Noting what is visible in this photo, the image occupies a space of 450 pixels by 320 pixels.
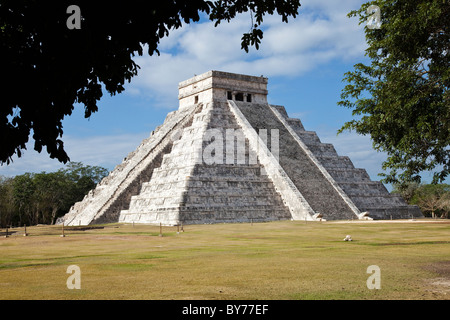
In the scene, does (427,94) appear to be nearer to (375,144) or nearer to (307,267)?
(375,144)

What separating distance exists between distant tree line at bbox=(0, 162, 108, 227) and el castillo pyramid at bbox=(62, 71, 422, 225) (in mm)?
9936

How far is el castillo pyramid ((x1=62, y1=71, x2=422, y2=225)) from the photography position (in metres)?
27.2

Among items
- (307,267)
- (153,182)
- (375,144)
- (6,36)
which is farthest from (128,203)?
(6,36)

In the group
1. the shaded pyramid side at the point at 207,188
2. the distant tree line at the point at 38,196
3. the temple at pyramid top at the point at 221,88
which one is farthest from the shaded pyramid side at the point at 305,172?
the distant tree line at the point at 38,196

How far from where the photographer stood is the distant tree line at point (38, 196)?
141 feet

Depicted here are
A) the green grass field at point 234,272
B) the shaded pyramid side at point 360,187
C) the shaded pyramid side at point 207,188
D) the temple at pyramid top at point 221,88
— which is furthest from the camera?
the temple at pyramid top at point 221,88

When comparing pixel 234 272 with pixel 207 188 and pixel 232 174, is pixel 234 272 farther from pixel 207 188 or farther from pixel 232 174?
pixel 232 174

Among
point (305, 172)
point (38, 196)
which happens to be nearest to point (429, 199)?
point (305, 172)

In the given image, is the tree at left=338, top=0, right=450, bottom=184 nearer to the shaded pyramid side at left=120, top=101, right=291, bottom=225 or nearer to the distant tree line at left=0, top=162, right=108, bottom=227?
the shaded pyramid side at left=120, top=101, right=291, bottom=225

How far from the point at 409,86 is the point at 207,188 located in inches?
610

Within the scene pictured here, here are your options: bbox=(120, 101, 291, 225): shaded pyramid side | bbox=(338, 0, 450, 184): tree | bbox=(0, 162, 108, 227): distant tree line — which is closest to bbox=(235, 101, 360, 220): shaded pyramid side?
bbox=(120, 101, 291, 225): shaded pyramid side

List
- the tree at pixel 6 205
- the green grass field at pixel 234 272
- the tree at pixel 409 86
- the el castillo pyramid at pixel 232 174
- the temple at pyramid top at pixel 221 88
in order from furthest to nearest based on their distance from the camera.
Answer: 1. the tree at pixel 6 205
2. the temple at pyramid top at pixel 221 88
3. the el castillo pyramid at pixel 232 174
4. the tree at pixel 409 86
5. the green grass field at pixel 234 272

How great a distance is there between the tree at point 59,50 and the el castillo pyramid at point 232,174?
19538mm

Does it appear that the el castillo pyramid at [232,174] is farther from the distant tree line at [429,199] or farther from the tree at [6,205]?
the distant tree line at [429,199]
